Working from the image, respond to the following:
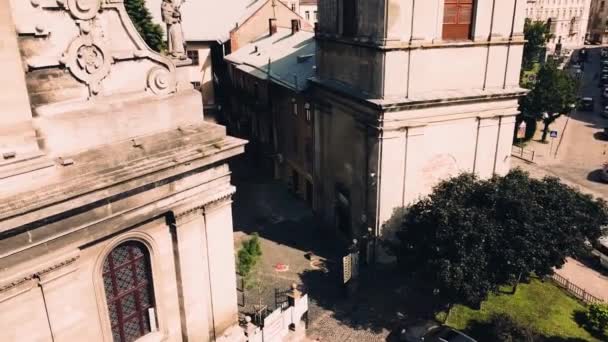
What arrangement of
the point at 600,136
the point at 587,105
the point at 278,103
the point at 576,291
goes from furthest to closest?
the point at 587,105 → the point at 600,136 → the point at 278,103 → the point at 576,291

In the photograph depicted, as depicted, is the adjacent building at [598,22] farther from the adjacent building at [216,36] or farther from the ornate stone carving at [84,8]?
the ornate stone carving at [84,8]

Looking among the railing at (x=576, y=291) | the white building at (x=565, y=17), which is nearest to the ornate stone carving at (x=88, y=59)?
the railing at (x=576, y=291)

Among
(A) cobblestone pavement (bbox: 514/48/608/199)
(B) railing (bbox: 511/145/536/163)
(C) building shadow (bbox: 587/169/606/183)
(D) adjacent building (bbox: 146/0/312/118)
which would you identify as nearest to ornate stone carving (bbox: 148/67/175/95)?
(A) cobblestone pavement (bbox: 514/48/608/199)

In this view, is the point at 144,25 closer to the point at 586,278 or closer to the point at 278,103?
the point at 278,103

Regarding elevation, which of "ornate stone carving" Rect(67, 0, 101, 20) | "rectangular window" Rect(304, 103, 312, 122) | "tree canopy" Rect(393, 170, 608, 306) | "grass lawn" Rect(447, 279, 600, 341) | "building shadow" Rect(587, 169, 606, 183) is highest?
"ornate stone carving" Rect(67, 0, 101, 20)

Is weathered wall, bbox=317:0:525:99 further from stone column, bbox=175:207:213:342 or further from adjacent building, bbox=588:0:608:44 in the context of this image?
adjacent building, bbox=588:0:608:44

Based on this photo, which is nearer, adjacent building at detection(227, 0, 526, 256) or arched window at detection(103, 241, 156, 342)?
arched window at detection(103, 241, 156, 342)

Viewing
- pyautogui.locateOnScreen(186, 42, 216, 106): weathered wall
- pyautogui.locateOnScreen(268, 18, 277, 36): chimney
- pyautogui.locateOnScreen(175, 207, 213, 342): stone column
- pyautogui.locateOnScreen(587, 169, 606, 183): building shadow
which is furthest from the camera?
pyautogui.locateOnScreen(186, 42, 216, 106): weathered wall

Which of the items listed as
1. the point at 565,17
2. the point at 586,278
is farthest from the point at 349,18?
the point at 565,17
